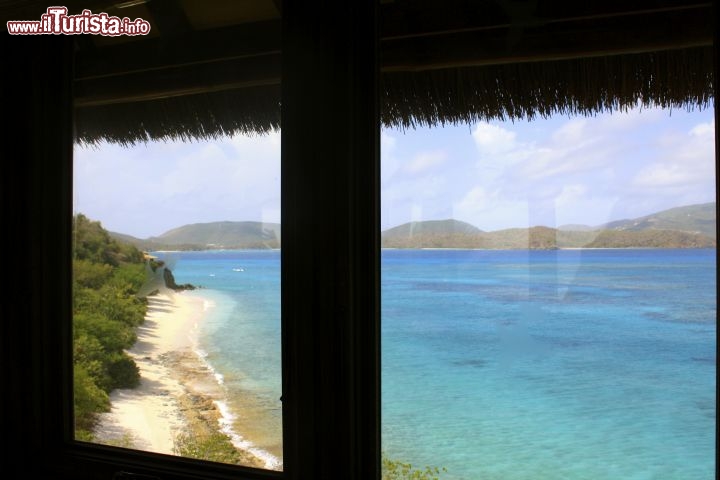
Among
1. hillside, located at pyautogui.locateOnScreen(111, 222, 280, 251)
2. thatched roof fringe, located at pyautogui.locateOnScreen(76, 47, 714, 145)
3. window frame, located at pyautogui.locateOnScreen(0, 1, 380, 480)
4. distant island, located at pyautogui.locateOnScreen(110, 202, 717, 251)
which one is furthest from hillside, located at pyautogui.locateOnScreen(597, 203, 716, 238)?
hillside, located at pyautogui.locateOnScreen(111, 222, 280, 251)

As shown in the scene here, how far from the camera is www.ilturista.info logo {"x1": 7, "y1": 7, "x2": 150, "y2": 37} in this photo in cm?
141

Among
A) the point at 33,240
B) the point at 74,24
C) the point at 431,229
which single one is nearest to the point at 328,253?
the point at 431,229

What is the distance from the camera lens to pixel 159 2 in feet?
4.50

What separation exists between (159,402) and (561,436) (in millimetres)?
966

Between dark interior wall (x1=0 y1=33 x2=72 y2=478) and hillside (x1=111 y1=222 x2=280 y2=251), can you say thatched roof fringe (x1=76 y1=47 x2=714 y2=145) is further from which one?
hillside (x1=111 y1=222 x2=280 y2=251)

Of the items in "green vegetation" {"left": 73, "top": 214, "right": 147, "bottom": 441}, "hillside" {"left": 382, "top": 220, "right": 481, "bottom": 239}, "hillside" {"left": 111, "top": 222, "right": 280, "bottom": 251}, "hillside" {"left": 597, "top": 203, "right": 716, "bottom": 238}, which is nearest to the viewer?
"hillside" {"left": 597, "top": 203, "right": 716, "bottom": 238}

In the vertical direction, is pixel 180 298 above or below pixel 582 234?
below

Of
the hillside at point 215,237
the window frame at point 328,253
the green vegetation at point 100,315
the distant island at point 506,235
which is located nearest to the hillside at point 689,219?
the distant island at point 506,235

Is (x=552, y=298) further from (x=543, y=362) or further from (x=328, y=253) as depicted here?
(x=328, y=253)

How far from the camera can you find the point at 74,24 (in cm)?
142

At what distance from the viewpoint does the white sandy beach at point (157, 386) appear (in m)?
1.31

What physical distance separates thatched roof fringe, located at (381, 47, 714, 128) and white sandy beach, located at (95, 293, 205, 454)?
0.72 metres

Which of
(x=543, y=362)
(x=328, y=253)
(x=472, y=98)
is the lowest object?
(x=543, y=362)

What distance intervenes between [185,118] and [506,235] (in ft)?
2.83
